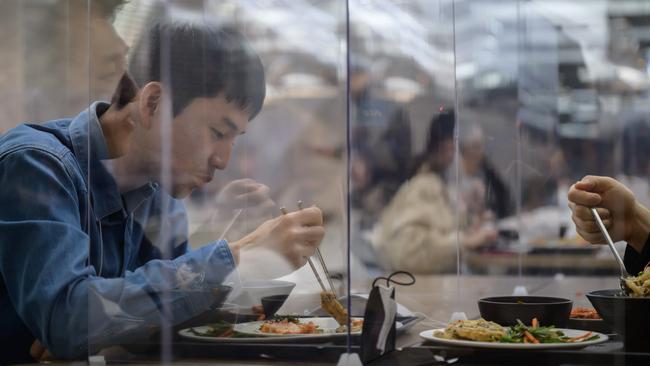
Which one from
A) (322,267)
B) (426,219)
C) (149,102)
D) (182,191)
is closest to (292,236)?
(322,267)

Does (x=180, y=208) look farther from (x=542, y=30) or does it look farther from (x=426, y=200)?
(x=542, y=30)

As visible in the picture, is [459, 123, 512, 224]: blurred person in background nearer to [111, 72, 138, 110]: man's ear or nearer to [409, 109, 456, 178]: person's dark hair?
[409, 109, 456, 178]: person's dark hair

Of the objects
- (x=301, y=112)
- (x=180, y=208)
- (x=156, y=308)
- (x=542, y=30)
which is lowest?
(x=156, y=308)

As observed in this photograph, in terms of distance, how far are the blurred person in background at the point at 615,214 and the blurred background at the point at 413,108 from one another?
247 millimetres

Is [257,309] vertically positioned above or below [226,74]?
below

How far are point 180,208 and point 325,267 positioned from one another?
25 cm

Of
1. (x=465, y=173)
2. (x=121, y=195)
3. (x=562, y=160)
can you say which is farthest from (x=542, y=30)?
(x=121, y=195)

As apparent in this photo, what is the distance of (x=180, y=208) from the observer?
1.17m

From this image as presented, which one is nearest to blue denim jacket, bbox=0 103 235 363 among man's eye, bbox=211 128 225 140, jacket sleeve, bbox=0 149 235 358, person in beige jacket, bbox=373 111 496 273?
jacket sleeve, bbox=0 149 235 358

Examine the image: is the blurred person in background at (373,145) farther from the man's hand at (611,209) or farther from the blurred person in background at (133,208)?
the man's hand at (611,209)

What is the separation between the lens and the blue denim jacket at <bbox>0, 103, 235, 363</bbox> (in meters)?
1.14

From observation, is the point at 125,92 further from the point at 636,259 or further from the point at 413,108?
the point at 636,259

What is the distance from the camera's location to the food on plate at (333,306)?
996mm

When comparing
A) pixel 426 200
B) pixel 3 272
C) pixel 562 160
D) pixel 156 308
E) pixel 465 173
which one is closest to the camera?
pixel 156 308
